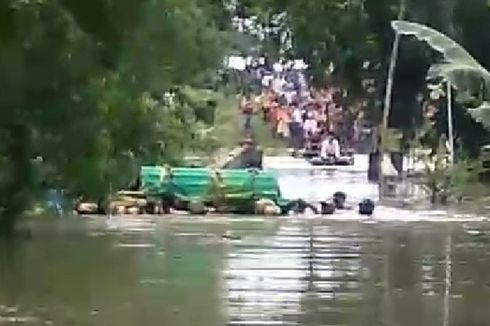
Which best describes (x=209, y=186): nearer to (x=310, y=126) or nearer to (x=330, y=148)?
(x=330, y=148)

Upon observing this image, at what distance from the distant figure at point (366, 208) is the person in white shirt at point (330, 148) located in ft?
36.0

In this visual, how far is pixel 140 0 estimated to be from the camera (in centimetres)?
784

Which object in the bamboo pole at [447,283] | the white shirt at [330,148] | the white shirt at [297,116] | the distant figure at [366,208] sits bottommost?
the bamboo pole at [447,283]

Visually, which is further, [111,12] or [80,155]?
[80,155]

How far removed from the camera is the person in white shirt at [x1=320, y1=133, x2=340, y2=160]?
33.9 metres

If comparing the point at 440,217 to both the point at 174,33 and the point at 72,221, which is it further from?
the point at 174,33

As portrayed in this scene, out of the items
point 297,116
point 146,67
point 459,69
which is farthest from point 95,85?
point 297,116

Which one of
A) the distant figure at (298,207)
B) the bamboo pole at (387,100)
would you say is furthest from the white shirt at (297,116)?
the distant figure at (298,207)

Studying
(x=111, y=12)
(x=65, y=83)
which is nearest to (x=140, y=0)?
(x=111, y=12)

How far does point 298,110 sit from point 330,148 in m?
1.38

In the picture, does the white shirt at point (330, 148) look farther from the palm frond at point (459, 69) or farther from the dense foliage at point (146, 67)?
the palm frond at point (459, 69)

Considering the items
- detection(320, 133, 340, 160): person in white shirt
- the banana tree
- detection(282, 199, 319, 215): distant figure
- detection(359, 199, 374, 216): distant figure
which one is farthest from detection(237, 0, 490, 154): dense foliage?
the banana tree

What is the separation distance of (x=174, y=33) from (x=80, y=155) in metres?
1.99

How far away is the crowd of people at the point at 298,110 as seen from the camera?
98.4 ft
